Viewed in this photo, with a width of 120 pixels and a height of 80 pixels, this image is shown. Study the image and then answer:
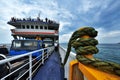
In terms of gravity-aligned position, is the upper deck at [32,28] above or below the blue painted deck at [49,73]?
above

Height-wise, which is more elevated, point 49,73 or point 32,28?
point 32,28

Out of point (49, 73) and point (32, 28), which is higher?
point (32, 28)

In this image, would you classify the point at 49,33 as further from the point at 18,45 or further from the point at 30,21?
the point at 18,45

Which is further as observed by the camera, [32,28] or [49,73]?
[32,28]

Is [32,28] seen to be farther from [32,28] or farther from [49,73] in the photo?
[49,73]

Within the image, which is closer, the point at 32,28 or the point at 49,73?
the point at 49,73

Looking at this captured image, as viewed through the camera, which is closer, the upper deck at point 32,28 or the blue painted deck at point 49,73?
the blue painted deck at point 49,73

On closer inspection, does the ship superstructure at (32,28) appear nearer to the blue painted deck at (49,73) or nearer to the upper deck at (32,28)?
the upper deck at (32,28)

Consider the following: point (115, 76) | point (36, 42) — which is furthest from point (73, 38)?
point (36, 42)

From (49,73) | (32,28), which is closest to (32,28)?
(32,28)

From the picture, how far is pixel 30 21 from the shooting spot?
73.7ft

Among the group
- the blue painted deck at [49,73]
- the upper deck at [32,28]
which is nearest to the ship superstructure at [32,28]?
the upper deck at [32,28]

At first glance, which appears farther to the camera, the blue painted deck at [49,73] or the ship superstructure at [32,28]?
the ship superstructure at [32,28]

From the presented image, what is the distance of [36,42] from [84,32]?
8038 mm
